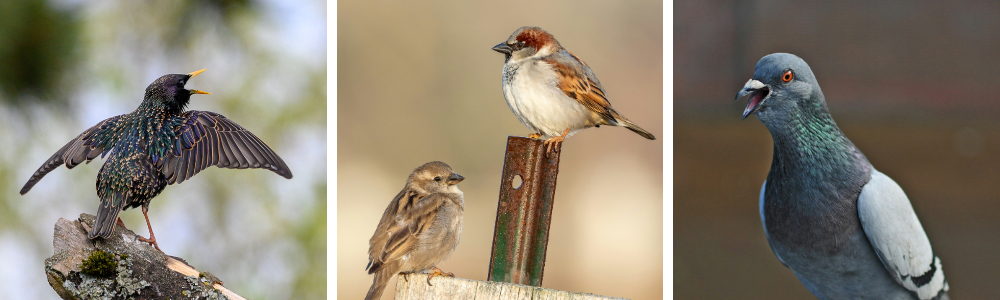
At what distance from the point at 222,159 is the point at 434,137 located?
116 cm

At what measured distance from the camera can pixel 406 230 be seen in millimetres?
1666

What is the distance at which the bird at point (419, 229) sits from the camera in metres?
1.63

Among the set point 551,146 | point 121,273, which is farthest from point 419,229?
point 121,273

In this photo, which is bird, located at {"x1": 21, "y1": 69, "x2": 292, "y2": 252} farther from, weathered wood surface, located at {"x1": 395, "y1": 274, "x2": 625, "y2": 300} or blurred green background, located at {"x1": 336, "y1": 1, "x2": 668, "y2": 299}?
blurred green background, located at {"x1": 336, "y1": 1, "x2": 668, "y2": 299}

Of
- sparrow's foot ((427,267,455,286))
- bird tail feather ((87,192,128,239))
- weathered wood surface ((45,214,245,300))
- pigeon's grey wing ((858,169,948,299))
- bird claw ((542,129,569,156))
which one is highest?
bird claw ((542,129,569,156))

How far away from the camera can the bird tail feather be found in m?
1.59

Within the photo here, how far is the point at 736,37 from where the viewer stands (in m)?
2.71

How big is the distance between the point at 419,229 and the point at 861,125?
1612 mm

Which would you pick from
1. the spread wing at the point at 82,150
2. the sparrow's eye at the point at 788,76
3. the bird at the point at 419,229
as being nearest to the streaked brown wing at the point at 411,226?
the bird at the point at 419,229

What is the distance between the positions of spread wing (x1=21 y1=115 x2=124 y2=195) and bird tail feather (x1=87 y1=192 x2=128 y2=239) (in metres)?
0.15

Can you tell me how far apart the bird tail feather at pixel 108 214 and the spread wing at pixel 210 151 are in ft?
0.41

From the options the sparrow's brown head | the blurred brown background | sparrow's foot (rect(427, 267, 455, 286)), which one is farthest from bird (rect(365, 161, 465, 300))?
the blurred brown background

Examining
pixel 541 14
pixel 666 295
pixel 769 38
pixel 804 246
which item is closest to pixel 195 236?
pixel 541 14

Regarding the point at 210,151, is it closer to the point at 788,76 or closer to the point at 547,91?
the point at 547,91
